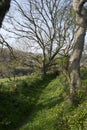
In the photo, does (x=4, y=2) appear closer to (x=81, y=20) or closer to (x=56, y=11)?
(x=81, y=20)

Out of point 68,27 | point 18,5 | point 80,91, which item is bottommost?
point 80,91

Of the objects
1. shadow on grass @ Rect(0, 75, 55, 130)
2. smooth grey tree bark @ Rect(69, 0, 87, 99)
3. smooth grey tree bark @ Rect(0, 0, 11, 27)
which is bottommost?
shadow on grass @ Rect(0, 75, 55, 130)

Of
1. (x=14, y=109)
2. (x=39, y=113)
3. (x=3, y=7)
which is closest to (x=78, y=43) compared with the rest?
(x=39, y=113)

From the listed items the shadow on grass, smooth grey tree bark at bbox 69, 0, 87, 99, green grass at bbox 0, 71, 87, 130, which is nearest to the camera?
green grass at bbox 0, 71, 87, 130

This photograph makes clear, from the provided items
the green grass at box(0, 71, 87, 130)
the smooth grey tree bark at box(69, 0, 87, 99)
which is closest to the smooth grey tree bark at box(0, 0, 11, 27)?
the smooth grey tree bark at box(69, 0, 87, 99)

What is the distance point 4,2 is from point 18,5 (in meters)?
Result: 25.9

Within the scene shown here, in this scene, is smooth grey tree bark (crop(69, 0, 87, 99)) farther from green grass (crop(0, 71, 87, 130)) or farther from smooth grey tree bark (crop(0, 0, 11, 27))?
smooth grey tree bark (crop(0, 0, 11, 27))

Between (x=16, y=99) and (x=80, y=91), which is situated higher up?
(x=80, y=91)

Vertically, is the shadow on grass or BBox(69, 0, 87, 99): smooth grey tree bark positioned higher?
BBox(69, 0, 87, 99): smooth grey tree bark

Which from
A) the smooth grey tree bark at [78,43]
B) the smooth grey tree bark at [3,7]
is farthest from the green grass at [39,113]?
the smooth grey tree bark at [3,7]

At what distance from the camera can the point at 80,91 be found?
579 inches

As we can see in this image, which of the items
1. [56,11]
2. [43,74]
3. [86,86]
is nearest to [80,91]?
[86,86]

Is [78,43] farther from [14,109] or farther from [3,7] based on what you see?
[3,7]

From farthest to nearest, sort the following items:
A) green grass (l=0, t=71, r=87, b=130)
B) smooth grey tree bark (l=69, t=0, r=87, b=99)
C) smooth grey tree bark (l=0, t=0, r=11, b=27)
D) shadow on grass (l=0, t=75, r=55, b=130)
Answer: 1. smooth grey tree bark (l=69, t=0, r=87, b=99)
2. shadow on grass (l=0, t=75, r=55, b=130)
3. smooth grey tree bark (l=0, t=0, r=11, b=27)
4. green grass (l=0, t=71, r=87, b=130)
